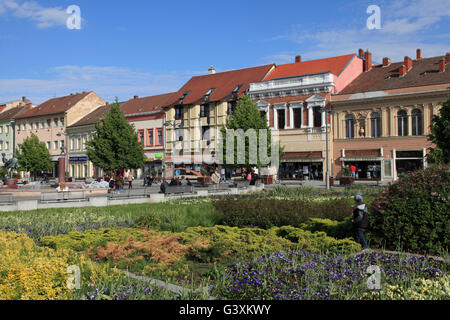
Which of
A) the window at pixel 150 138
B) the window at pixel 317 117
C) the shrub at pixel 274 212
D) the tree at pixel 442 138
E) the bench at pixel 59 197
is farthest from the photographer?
the window at pixel 150 138

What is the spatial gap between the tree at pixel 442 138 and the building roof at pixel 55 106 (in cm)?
5584

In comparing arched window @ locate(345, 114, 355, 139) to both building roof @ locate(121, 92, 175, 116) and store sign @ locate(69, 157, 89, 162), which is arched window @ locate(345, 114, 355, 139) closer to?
building roof @ locate(121, 92, 175, 116)

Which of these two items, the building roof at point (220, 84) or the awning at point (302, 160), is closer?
the awning at point (302, 160)

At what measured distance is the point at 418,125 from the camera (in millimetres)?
38625

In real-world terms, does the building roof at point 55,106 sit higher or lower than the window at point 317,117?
higher

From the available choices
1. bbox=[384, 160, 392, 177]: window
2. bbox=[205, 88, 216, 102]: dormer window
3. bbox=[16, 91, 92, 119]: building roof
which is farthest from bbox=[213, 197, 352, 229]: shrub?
bbox=[16, 91, 92, 119]: building roof

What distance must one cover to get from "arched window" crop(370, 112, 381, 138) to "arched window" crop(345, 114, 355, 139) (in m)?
1.87

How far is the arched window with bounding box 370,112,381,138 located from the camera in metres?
40.9

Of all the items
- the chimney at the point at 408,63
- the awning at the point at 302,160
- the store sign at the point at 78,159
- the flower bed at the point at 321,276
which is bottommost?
the flower bed at the point at 321,276

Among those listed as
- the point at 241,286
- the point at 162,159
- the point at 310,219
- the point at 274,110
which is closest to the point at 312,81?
the point at 274,110

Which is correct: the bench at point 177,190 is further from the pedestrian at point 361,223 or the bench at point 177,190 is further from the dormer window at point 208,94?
the dormer window at point 208,94

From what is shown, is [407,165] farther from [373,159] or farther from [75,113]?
[75,113]

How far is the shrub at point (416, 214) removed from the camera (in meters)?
8.01

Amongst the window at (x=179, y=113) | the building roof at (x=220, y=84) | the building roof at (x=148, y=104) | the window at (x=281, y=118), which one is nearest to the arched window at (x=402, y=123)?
the window at (x=281, y=118)
